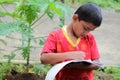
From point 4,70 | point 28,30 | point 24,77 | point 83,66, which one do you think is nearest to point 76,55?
point 83,66

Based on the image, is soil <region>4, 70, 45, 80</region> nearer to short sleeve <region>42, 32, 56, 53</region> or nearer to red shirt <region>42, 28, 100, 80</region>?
red shirt <region>42, 28, 100, 80</region>

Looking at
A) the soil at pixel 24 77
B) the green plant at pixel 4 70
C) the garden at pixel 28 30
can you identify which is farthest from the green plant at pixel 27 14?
the green plant at pixel 4 70

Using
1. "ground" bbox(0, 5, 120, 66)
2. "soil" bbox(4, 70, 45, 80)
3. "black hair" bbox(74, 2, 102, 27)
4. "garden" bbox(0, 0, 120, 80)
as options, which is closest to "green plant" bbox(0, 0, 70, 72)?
"garden" bbox(0, 0, 120, 80)

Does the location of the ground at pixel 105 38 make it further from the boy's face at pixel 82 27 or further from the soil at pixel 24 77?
the boy's face at pixel 82 27

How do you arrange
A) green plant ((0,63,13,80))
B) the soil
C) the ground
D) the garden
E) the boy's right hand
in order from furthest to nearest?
the ground → green plant ((0,63,13,80)) → the soil → the garden → the boy's right hand

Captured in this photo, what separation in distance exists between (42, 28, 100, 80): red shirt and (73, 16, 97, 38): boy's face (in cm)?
9

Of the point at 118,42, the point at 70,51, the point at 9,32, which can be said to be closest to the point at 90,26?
the point at 70,51

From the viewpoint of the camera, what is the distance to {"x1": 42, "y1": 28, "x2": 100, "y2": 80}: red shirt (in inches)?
107

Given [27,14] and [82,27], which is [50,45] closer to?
[82,27]

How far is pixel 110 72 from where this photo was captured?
17.0 ft

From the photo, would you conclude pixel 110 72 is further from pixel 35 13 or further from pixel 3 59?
pixel 35 13

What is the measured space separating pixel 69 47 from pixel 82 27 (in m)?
0.18

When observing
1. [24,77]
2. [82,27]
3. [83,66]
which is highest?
[82,27]

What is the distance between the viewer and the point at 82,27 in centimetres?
268
